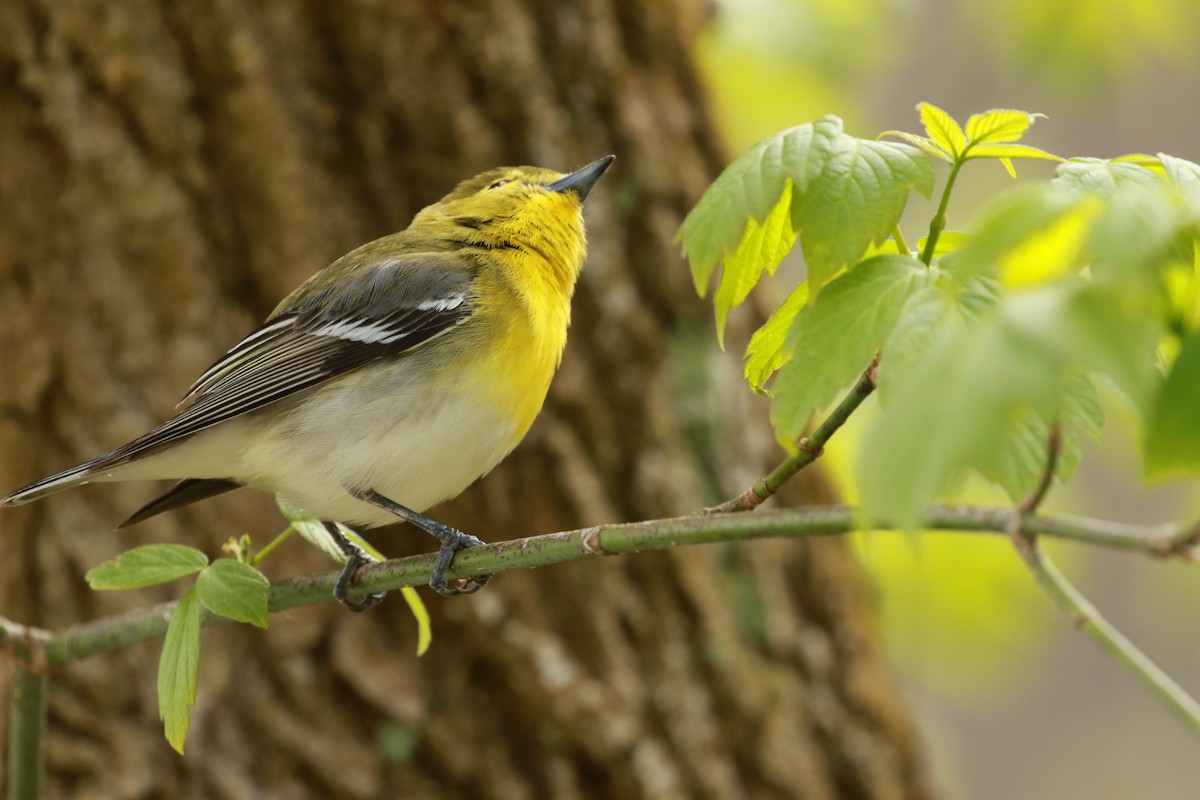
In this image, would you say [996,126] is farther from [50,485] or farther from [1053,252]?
[50,485]

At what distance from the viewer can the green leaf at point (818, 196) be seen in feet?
4.88

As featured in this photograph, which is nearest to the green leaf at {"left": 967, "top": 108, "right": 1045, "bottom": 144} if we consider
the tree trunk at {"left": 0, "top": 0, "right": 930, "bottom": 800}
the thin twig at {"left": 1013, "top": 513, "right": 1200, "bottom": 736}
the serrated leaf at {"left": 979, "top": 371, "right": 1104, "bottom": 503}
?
the serrated leaf at {"left": 979, "top": 371, "right": 1104, "bottom": 503}

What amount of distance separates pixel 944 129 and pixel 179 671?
142 centimetres

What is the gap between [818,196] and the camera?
1520 millimetres

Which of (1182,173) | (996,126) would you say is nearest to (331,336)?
(996,126)

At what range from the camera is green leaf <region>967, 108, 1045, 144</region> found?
63.7 inches

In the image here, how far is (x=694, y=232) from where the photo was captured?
60.9 inches

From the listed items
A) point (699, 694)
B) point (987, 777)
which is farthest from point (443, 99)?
point (987, 777)

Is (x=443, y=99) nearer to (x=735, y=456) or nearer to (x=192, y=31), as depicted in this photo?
(x=192, y=31)

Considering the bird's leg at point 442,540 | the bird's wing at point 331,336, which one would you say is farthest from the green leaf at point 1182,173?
the bird's wing at point 331,336

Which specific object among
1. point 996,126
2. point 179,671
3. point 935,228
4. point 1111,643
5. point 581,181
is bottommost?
point 1111,643

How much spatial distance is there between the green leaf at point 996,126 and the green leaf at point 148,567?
1388 millimetres

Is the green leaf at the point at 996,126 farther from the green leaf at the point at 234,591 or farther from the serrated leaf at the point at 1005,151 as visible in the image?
the green leaf at the point at 234,591

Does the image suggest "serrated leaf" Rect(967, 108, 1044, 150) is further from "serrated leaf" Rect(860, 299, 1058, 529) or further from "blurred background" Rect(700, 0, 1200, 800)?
"blurred background" Rect(700, 0, 1200, 800)
